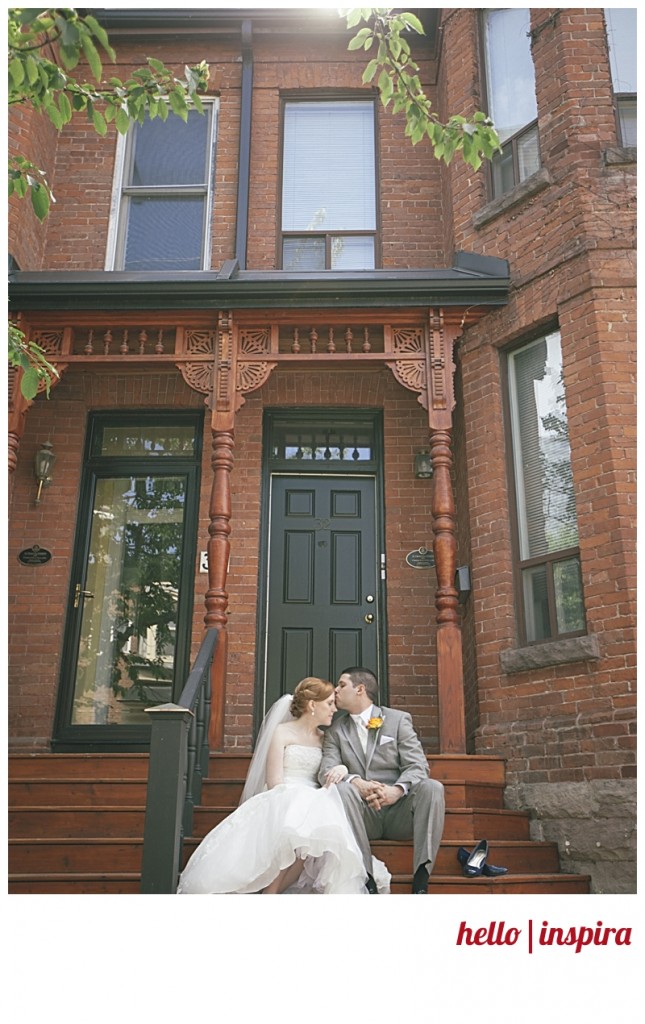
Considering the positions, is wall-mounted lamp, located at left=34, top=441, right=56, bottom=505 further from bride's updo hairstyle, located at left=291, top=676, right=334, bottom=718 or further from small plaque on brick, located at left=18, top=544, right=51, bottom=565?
bride's updo hairstyle, located at left=291, top=676, right=334, bottom=718

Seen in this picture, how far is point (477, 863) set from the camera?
489 cm

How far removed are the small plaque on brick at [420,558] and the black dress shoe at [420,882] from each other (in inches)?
136

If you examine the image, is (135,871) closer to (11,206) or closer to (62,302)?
(62,302)

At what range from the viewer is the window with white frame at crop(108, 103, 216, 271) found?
8.86 meters

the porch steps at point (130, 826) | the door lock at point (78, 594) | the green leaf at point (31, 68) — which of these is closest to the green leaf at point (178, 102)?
the green leaf at point (31, 68)

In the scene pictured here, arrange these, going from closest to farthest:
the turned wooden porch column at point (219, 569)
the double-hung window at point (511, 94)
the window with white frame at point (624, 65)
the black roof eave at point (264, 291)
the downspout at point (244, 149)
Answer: the turned wooden porch column at point (219, 569) < the black roof eave at point (264, 291) < the window with white frame at point (624, 65) < the double-hung window at point (511, 94) < the downspout at point (244, 149)

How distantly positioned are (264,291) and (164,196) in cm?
289

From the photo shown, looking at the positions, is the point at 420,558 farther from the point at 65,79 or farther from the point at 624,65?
the point at 65,79

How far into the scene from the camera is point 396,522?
7926 millimetres

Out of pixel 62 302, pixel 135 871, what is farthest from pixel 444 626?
pixel 62 302

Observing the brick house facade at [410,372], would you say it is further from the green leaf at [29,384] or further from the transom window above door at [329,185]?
the green leaf at [29,384]

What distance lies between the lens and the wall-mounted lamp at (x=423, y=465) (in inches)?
314

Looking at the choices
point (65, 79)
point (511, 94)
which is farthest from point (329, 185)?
point (65, 79)
